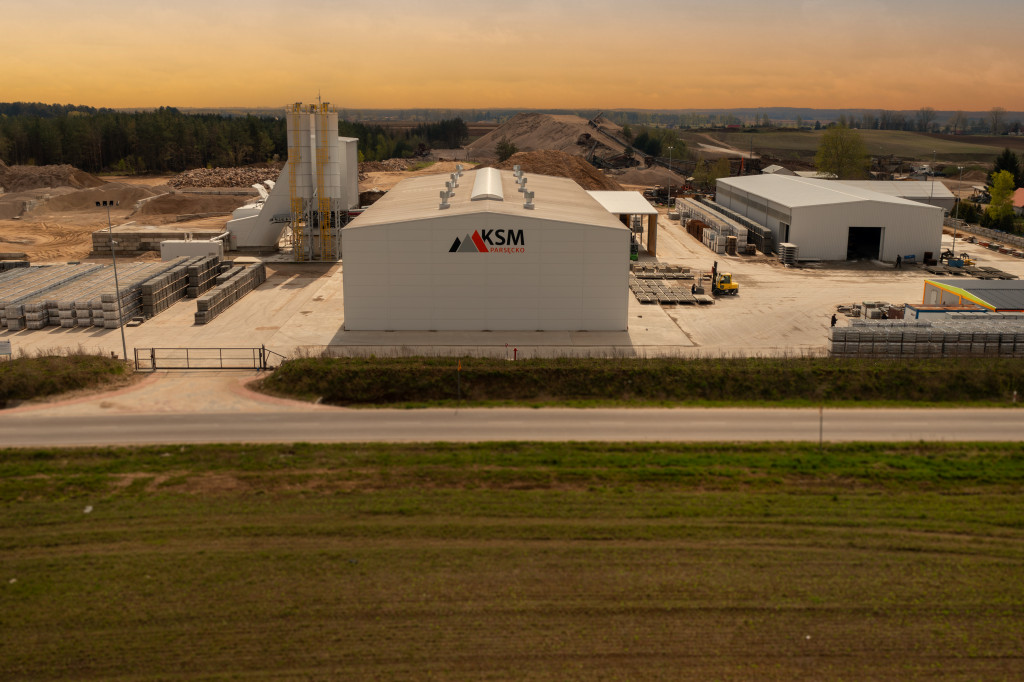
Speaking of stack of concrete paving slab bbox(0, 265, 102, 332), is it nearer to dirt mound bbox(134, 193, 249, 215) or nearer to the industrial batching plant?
the industrial batching plant

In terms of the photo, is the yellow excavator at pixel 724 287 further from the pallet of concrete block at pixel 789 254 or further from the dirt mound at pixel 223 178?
the dirt mound at pixel 223 178

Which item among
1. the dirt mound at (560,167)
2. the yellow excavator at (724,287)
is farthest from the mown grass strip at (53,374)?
the dirt mound at (560,167)

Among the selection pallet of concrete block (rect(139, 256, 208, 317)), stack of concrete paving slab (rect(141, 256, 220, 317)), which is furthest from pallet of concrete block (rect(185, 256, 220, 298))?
pallet of concrete block (rect(139, 256, 208, 317))

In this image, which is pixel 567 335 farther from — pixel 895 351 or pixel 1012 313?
pixel 1012 313

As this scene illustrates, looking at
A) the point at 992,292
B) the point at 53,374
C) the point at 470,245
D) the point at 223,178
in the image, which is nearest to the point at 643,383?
the point at 470,245

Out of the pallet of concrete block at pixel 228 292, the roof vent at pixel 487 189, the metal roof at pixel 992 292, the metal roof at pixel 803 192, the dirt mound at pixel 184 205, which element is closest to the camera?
the metal roof at pixel 992 292
